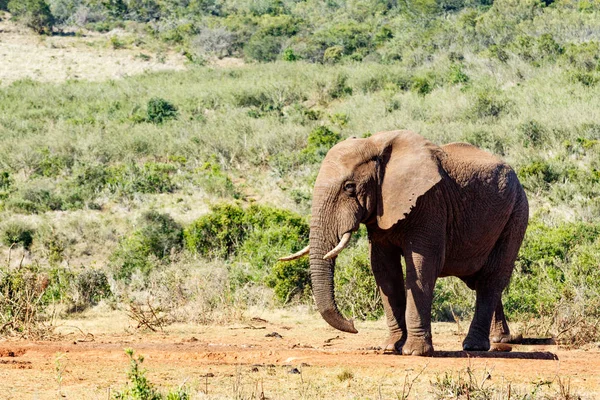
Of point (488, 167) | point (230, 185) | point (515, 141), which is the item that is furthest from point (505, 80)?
point (488, 167)

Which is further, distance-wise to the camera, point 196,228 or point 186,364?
point 196,228

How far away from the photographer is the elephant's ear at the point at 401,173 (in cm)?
859

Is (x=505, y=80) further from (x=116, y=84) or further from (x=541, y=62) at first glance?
(x=116, y=84)

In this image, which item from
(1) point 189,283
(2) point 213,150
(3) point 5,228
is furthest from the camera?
(2) point 213,150

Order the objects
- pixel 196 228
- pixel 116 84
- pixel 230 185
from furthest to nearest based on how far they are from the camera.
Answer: pixel 116 84 → pixel 230 185 → pixel 196 228

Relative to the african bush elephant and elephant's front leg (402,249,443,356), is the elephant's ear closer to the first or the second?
the african bush elephant

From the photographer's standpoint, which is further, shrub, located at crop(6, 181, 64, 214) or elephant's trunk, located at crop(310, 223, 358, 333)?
shrub, located at crop(6, 181, 64, 214)

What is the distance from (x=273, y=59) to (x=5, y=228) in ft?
89.1

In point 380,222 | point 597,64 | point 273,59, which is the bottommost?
point 273,59

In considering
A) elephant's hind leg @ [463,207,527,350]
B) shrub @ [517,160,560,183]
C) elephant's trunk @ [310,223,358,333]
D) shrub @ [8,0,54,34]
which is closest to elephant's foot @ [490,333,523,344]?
elephant's hind leg @ [463,207,527,350]

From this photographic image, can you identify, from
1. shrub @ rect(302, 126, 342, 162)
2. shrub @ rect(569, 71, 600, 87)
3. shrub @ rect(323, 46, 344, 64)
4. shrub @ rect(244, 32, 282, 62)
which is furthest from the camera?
shrub @ rect(244, 32, 282, 62)

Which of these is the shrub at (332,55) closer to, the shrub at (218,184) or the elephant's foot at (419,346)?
the shrub at (218,184)

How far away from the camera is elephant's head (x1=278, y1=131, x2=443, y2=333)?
8484 millimetres

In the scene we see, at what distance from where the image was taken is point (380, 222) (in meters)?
8.69
